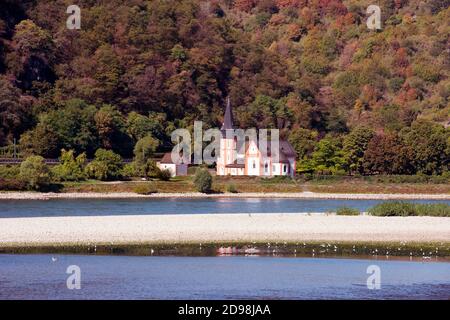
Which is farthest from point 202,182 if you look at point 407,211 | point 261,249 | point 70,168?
point 261,249

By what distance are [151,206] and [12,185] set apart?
67.4 feet

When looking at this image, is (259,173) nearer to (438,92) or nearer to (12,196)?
(12,196)

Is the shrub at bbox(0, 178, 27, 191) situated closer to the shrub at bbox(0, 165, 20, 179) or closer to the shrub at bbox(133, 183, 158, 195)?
the shrub at bbox(0, 165, 20, 179)

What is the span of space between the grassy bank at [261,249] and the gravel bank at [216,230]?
82cm

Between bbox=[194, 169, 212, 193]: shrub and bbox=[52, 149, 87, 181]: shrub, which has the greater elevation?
bbox=[52, 149, 87, 181]: shrub

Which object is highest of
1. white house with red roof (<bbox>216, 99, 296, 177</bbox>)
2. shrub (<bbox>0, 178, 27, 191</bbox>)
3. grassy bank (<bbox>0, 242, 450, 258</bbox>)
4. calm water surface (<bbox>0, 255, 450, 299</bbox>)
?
white house with red roof (<bbox>216, 99, 296, 177</bbox>)

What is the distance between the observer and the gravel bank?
45312 mm

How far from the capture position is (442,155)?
11069 centimetres

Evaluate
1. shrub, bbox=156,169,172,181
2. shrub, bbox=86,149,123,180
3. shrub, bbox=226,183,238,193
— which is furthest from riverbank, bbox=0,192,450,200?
shrub, bbox=156,169,172,181

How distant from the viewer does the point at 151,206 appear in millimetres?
78062

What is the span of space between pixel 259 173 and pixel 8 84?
1270 inches

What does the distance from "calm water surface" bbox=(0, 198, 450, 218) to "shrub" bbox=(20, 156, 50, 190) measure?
24.3ft

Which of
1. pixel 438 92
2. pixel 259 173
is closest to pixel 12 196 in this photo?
pixel 259 173
